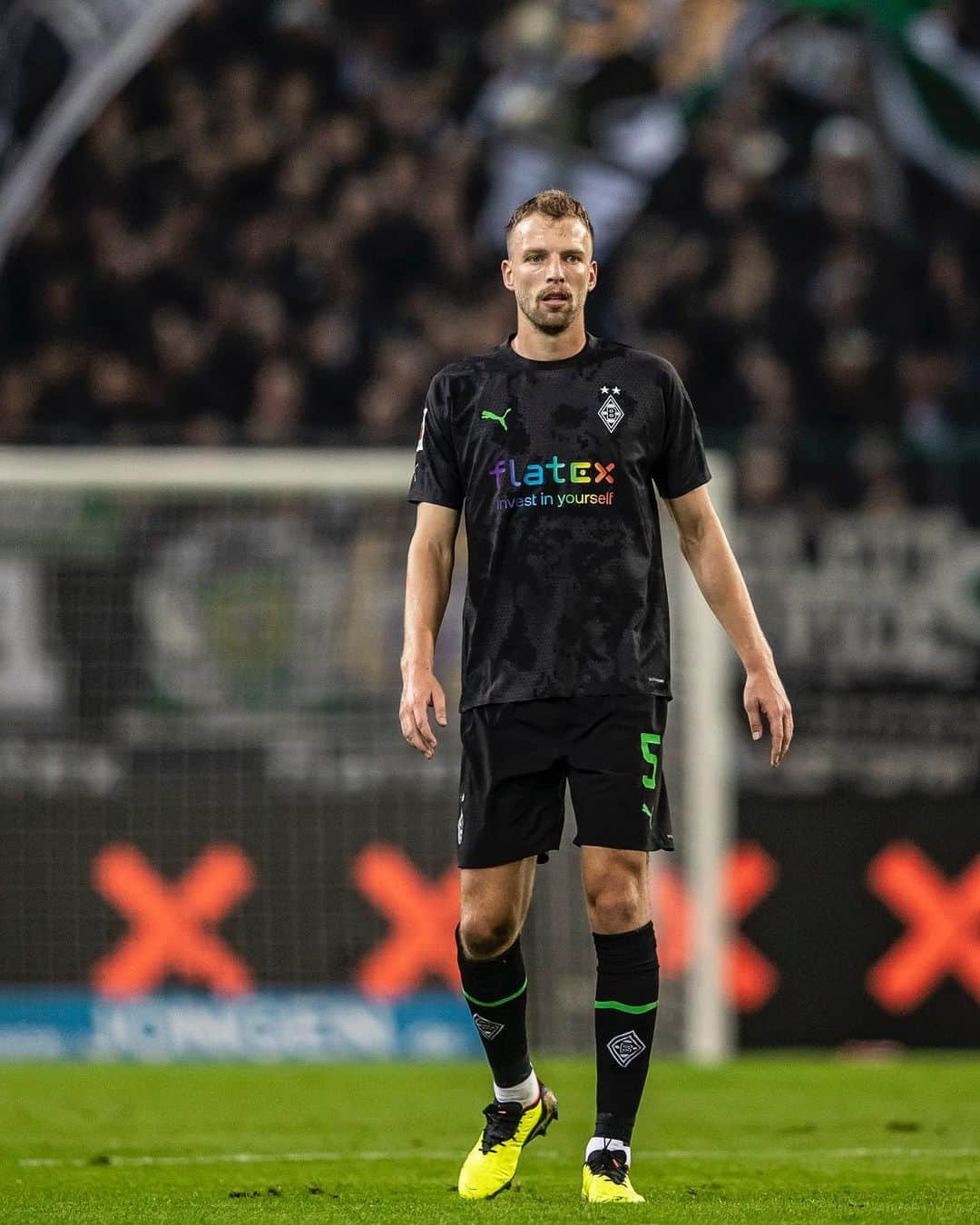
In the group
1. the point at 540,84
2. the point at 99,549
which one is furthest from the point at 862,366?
the point at 99,549

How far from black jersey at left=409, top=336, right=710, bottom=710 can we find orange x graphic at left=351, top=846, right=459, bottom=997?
4.61 m

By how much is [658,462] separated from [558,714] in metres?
0.57

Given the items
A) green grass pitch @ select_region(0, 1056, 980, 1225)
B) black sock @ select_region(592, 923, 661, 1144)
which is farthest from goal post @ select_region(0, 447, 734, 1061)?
black sock @ select_region(592, 923, 661, 1144)

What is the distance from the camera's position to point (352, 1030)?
29.1 ft

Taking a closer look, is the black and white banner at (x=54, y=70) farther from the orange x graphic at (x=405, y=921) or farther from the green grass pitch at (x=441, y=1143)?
the green grass pitch at (x=441, y=1143)

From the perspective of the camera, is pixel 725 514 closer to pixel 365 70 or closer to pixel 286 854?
pixel 286 854

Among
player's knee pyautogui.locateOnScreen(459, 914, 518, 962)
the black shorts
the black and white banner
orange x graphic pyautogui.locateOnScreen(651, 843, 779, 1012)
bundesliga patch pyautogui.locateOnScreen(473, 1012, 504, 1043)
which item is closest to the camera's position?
the black shorts

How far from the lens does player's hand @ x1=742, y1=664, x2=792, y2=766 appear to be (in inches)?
166

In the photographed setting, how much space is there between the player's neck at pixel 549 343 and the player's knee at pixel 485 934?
3.69 feet

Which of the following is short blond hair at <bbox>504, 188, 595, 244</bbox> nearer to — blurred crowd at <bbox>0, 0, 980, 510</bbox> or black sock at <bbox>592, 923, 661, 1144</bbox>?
black sock at <bbox>592, 923, 661, 1144</bbox>

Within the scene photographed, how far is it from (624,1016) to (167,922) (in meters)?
4.86

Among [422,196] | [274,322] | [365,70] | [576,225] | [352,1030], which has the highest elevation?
[365,70]

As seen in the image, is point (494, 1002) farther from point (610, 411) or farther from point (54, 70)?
point (54, 70)

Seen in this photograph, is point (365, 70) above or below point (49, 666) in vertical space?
above
